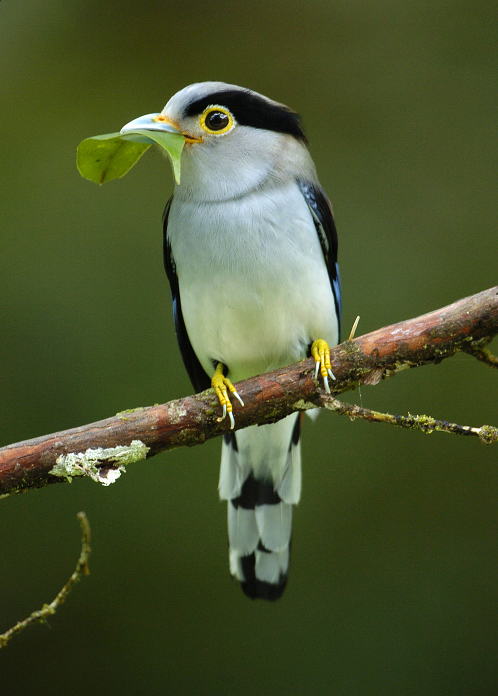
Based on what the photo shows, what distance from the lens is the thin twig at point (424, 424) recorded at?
6.13ft

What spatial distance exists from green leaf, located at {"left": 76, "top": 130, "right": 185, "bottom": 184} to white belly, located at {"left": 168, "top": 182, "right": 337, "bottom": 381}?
1.08 ft

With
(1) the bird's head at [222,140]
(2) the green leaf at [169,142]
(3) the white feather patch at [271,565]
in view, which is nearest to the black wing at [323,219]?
(1) the bird's head at [222,140]

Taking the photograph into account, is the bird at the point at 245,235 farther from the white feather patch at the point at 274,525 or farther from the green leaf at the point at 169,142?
the white feather patch at the point at 274,525

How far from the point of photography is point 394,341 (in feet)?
7.03

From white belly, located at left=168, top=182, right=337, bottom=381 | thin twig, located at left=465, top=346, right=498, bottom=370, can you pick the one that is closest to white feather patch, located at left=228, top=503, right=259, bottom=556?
white belly, located at left=168, top=182, right=337, bottom=381

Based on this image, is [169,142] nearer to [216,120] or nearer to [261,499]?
[216,120]

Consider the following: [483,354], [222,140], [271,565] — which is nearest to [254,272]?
[222,140]

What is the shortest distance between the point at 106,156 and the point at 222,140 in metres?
0.49

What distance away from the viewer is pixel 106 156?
223 cm

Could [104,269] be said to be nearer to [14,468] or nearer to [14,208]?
[14,208]

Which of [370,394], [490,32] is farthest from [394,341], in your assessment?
[490,32]

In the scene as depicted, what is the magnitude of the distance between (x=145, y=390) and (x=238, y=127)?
2.02 meters

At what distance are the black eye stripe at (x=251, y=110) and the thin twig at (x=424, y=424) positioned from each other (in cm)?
116

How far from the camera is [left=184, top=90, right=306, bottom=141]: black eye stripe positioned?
2.49 meters
